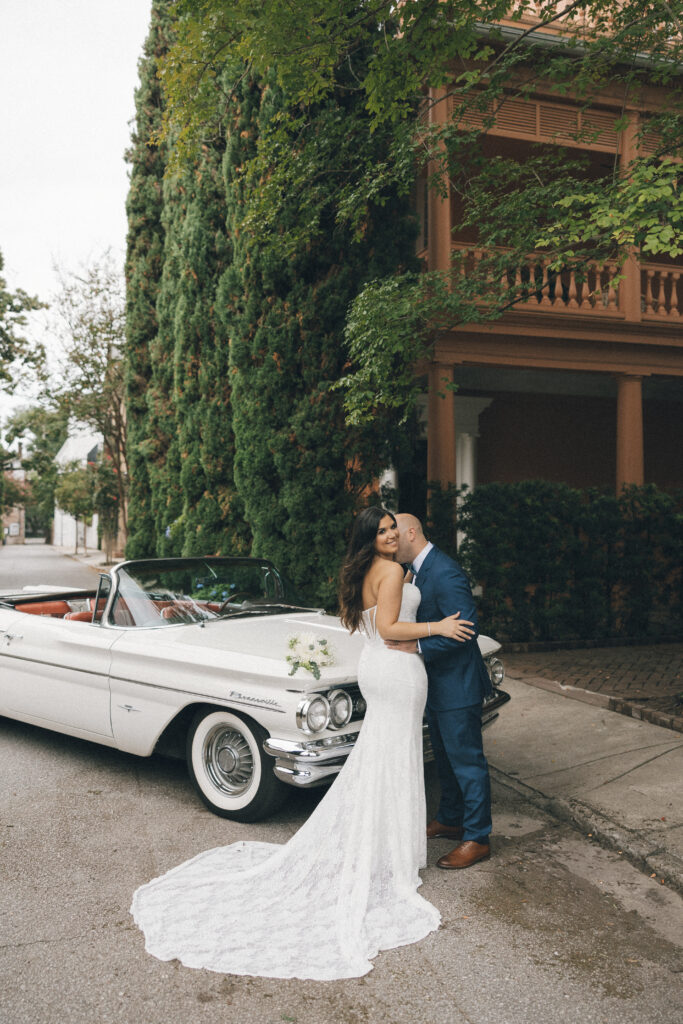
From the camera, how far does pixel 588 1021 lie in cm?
256

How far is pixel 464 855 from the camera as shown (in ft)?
12.3

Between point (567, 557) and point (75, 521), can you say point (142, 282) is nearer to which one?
point (567, 557)

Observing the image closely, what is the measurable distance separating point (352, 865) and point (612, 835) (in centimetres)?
158

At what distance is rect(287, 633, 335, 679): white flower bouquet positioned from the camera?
12.9 ft

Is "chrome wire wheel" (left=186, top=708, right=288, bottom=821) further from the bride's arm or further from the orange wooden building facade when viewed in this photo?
the orange wooden building facade

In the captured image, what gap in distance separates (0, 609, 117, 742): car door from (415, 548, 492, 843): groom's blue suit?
84.8 inches

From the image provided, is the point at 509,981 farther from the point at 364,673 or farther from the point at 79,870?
the point at 79,870

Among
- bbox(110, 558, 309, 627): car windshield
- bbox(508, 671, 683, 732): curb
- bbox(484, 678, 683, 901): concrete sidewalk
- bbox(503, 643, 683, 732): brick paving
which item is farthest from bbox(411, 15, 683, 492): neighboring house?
bbox(110, 558, 309, 627): car windshield

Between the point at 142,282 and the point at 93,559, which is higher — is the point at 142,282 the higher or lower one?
the higher one

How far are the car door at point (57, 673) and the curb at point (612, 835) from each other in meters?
2.63

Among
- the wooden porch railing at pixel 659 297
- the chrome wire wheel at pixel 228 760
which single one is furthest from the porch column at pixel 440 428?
the chrome wire wheel at pixel 228 760

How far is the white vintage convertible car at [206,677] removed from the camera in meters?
3.94

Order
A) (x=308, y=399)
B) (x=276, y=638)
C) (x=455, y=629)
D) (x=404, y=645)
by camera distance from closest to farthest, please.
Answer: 1. (x=455, y=629)
2. (x=404, y=645)
3. (x=276, y=638)
4. (x=308, y=399)

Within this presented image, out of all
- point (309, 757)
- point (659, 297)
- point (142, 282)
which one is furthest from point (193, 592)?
point (142, 282)
